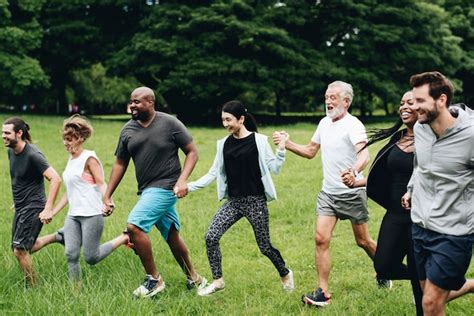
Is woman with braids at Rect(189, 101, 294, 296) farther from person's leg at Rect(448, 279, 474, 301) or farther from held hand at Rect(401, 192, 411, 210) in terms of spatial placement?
person's leg at Rect(448, 279, 474, 301)

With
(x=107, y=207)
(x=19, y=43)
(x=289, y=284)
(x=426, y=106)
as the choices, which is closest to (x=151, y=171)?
(x=107, y=207)

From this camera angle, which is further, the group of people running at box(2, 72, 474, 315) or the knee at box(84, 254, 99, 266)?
the knee at box(84, 254, 99, 266)

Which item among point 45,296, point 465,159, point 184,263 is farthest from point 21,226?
point 465,159

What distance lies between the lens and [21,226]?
6.48 m

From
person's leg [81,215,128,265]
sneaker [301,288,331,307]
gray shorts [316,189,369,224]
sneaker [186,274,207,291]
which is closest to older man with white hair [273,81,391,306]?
gray shorts [316,189,369,224]

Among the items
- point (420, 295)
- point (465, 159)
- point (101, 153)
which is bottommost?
point (101, 153)

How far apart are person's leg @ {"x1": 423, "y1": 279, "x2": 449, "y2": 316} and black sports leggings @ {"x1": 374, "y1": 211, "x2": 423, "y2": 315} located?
2.75 ft

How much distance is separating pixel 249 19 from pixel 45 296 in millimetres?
28770

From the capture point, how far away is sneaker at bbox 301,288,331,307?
5805 millimetres

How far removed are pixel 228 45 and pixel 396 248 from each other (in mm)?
28613

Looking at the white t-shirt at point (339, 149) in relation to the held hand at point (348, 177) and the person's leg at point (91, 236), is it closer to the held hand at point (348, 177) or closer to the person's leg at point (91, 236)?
the held hand at point (348, 177)

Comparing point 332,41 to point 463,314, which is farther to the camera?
point 332,41

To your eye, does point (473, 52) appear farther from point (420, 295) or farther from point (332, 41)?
point (420, 295)

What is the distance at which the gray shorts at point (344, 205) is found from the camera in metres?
6.26
